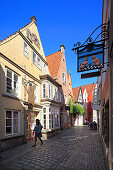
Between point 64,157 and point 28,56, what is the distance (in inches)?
331

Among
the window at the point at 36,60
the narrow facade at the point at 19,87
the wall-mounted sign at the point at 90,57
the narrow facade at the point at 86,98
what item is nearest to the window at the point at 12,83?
the narrow facade at the point at 19,87

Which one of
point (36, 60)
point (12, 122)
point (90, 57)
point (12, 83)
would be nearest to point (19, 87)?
point (12, 83)

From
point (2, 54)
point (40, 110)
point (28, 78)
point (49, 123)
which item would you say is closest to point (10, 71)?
point (2, 54)

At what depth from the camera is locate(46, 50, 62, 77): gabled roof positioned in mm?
20075

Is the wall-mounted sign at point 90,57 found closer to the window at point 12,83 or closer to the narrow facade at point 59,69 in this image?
the window at point 12,83

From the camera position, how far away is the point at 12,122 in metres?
8.95

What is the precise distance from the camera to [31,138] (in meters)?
11.6

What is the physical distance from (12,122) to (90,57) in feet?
22.0

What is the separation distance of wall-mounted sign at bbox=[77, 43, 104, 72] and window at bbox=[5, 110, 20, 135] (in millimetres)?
5983

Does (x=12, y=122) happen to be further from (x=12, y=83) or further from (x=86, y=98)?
(x=86, y=98)

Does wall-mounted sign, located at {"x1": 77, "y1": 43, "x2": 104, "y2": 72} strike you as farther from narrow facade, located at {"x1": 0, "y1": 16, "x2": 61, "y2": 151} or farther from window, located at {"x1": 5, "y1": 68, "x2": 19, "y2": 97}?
window, located at {"x1": 5, "y1": 68, "x2": 19, "y2": 97}

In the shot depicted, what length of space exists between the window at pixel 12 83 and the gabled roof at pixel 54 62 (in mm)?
10012

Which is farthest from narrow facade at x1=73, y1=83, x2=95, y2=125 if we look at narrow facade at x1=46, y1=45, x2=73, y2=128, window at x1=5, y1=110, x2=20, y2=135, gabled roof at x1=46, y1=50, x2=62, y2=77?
window at x1=5, y1=110, x2=20, y2=135

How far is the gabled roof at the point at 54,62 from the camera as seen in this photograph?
65.9 ft
